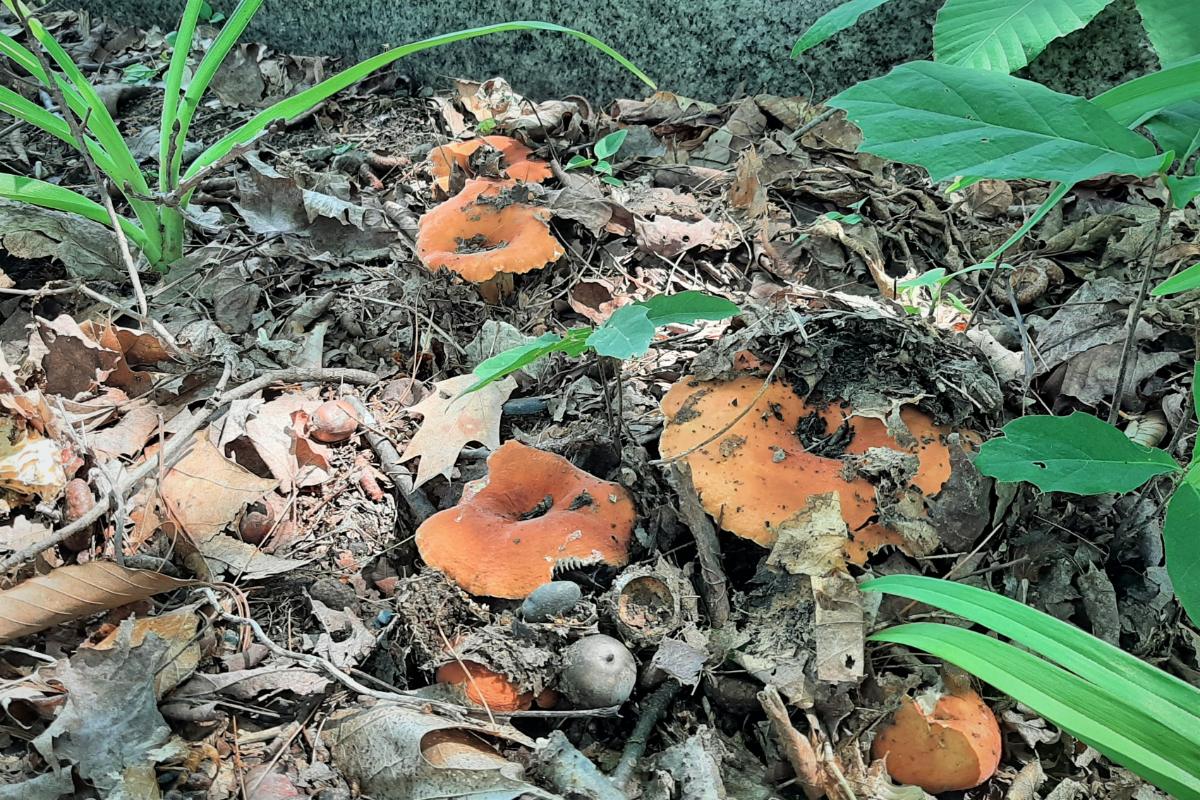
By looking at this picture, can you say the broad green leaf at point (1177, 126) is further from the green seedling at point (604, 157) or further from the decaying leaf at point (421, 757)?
the green seedling at point (604, 157)

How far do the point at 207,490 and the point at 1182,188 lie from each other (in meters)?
2.27

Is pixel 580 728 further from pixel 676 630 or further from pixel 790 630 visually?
pixel 790 630

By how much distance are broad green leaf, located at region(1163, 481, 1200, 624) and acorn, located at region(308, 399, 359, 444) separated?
202 centimetres

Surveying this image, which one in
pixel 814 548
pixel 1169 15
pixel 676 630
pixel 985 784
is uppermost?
pixel 1169 15

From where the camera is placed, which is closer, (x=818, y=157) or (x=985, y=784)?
(x=985, y=784)

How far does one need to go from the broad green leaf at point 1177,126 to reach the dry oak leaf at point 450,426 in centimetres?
167

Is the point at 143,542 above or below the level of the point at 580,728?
above

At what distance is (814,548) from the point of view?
5.97ft

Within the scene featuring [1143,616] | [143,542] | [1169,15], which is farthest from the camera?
[143,542]

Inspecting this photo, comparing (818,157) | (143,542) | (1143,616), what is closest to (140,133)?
Answer: (143,542)

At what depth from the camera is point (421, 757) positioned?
1601 millimetres

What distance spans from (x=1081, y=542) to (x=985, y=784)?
67 cm

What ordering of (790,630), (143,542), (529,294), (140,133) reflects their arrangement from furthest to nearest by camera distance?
(140,133), (529,294), (143,542), (790,630)

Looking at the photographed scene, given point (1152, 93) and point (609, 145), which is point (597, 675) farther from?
point (609, 145)
